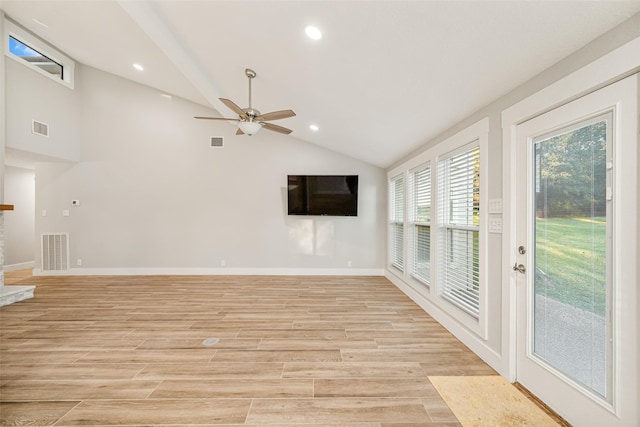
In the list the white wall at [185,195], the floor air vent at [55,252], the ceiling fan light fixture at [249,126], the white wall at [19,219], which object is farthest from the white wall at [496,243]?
the white wall at [19,219]

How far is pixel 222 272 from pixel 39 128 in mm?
4433

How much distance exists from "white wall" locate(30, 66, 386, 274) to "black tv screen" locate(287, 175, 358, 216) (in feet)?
1.04

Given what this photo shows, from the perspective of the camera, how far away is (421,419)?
167 centimetres

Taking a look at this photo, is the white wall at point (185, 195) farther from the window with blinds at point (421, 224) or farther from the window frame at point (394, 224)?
the window with blinds at point (421, 224)

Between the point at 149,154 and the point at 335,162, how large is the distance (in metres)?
4.29

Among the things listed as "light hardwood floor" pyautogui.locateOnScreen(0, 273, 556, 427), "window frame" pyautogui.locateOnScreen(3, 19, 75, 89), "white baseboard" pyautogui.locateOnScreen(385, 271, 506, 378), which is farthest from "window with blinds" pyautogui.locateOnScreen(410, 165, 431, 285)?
"window frame" pyautogui.locateOnScreen(3, 19, 75, 89)

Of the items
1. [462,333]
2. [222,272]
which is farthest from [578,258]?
[222,272]

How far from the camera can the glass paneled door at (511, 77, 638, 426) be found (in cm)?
132

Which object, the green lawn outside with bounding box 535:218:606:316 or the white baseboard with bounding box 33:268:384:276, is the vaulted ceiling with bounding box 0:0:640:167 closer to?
the green lawn outside with bounding box 535:218:606:316

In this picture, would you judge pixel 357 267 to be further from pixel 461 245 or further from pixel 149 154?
pixel 149 154

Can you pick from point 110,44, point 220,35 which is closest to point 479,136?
point 220,35

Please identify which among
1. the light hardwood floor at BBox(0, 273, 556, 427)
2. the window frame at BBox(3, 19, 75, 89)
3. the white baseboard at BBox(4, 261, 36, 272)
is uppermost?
the window frame at BBox(3, 19, 75, 89)

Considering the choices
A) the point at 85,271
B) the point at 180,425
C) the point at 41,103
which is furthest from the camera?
the point at 85,271

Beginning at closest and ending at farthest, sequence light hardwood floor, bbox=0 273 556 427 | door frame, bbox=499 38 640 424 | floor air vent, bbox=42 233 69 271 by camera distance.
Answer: door frame, bbox=499 38 640 424 → light hardwood floor, bbox=0 273 556 427 → floor air vent, bbox=42 233 69 271
